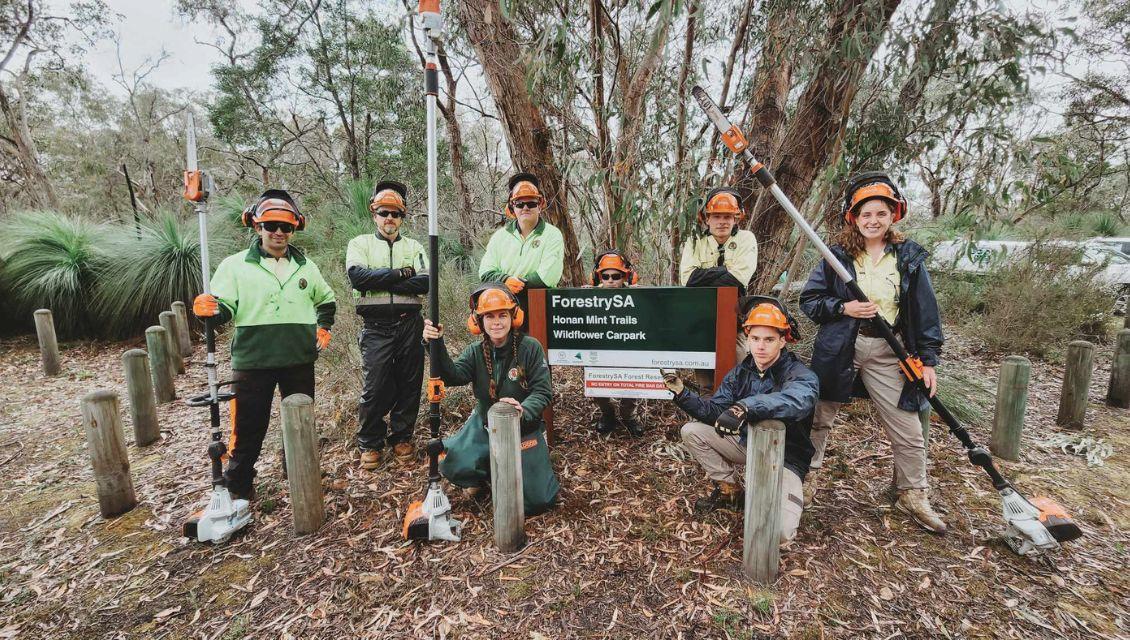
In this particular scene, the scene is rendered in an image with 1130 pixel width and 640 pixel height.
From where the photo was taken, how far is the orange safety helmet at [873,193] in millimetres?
2725

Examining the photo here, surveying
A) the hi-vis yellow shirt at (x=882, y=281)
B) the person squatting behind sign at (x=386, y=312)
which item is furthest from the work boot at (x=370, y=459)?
the hi-vis yellow shirt at (x=882, y=281)

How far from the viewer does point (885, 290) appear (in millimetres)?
2836

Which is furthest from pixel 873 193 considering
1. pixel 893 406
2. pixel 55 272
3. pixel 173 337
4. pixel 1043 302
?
pixel 55 272

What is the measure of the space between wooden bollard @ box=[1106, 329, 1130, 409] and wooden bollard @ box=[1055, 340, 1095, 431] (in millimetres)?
856

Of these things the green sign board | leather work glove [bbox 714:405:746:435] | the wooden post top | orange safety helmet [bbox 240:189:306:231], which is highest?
orange safety helmet [bbox 240:189:306:231]

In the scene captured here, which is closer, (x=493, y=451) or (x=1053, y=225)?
(x=493, y=451)

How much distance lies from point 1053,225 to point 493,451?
8570 millimetres

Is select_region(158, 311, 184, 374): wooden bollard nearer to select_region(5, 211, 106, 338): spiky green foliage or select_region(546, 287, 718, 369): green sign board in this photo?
select_region(5, 211, 106, 338): spiky green foliage

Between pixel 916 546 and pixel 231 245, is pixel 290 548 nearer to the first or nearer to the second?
pixel 916 546

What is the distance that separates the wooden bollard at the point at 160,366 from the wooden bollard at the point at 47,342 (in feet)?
7.25

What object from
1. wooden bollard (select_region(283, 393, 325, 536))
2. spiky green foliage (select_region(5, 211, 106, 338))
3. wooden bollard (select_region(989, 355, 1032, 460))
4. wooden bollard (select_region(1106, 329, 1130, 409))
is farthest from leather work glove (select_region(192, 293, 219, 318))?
wooden bollard (select_region(1106, 329, 1130, 409))

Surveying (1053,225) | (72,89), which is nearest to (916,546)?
(1053,225)

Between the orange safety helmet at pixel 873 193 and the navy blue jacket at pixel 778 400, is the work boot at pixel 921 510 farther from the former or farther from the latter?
the orange safety helmet at pixel 873 193

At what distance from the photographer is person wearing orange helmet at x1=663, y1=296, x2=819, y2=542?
2.50 meters
